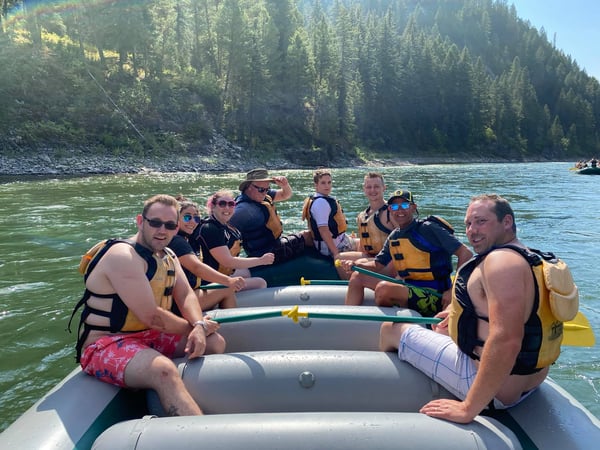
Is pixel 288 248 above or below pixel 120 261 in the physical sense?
below

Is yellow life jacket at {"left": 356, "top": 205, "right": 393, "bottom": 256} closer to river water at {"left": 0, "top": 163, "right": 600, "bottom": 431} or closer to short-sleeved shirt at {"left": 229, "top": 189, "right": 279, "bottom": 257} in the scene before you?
short-sleeved shirt at {"left": 229, "top": 189, "right": 279, "bottom": 257}

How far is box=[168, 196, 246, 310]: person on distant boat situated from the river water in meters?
1.24

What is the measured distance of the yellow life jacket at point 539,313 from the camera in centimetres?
189

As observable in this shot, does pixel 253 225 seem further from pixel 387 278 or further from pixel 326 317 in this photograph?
pixel 326 317

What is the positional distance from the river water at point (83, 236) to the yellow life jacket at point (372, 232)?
1.83 meters

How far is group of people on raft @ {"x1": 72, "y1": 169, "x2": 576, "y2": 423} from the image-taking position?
1894 millimetres

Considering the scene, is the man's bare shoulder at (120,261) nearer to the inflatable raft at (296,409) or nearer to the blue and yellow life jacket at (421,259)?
the inflatable raft at (296,409)

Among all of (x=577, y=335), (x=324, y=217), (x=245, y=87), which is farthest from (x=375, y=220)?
(x=245, y=87)

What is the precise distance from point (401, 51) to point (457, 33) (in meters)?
45.4

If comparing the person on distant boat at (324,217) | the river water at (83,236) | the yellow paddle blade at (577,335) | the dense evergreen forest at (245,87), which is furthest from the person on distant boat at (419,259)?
the dense evergreen forest at (245,87)

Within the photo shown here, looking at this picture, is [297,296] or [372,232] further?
[372,232]

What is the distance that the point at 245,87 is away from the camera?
1494 inches

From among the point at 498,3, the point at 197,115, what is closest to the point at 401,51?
the point at 197,115

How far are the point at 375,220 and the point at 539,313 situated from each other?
284 centimetres
